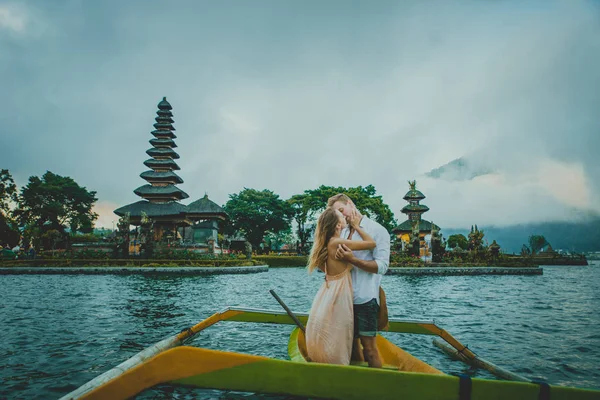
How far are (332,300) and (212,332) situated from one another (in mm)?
4964

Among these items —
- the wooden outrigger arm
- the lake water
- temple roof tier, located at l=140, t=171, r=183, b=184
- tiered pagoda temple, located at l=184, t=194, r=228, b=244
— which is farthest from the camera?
temple roof tier, located at l=140, t=171, r=183, b=184

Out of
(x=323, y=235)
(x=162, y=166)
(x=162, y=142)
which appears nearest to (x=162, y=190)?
(x=162, y=166)

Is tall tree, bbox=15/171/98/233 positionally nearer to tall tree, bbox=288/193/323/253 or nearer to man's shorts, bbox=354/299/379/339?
tall tree, bbox=288/193/323/253

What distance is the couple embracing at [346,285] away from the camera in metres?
3.44

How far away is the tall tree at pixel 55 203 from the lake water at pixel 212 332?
46250 millimetres

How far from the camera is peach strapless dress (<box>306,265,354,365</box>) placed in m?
3.41

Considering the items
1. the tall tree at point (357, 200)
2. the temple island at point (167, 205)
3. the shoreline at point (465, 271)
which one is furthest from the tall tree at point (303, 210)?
the shoreline at point (465, 271)

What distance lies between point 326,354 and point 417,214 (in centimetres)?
5875

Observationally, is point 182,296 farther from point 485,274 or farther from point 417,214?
point 417,214

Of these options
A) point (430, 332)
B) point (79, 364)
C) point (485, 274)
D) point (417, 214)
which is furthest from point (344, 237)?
point (417, 214)

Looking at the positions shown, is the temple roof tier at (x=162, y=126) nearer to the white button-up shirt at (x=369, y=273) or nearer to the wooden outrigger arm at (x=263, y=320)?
the wooden outrigger arm at (x=263, y=320)

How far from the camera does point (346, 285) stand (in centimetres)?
352

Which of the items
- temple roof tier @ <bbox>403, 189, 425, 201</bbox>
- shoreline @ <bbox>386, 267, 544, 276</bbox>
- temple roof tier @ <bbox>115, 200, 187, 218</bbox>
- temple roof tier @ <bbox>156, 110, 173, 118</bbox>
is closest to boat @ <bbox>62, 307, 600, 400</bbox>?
shoreline @ <bbox>386, 267, 544, 276</bbox>

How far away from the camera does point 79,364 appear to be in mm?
5301
